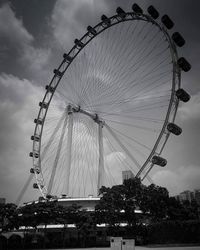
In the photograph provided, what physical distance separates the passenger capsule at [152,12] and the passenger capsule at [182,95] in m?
9.75

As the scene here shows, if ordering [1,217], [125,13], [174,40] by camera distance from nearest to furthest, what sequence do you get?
[174,40], [125,13], [1,217]

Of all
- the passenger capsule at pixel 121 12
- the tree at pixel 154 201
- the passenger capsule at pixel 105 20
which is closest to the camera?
the passenger capsule at pixel 121 12

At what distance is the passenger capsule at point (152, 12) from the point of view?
105 ft

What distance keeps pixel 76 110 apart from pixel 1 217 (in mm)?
22248

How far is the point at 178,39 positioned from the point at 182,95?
645cm

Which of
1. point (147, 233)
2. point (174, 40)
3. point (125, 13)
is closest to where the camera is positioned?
point (174, 40)

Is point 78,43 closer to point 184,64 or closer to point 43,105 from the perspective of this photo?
point 43,105

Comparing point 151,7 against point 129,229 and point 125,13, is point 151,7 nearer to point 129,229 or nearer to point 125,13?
point 125,13

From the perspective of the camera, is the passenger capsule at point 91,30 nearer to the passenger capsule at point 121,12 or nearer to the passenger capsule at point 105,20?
the passenger capsule at point 105,20

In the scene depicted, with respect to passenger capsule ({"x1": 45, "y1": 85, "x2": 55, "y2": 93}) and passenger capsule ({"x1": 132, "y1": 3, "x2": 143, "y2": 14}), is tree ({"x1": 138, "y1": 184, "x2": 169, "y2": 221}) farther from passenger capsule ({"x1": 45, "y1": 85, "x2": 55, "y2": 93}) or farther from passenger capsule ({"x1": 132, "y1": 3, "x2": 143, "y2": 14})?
passenger capsule ({"x1": 132, "y1": 3, "x2": 143, "y2": 14})

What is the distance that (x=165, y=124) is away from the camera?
32594 millimetres

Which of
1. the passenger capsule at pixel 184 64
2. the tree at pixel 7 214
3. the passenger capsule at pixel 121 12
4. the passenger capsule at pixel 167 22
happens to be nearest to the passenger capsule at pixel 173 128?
the passenger capsule at pixel 184 64

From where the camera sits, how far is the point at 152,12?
106ft

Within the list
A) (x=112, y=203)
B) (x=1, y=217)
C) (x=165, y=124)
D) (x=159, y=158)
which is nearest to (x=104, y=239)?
(x=112, y=203)
